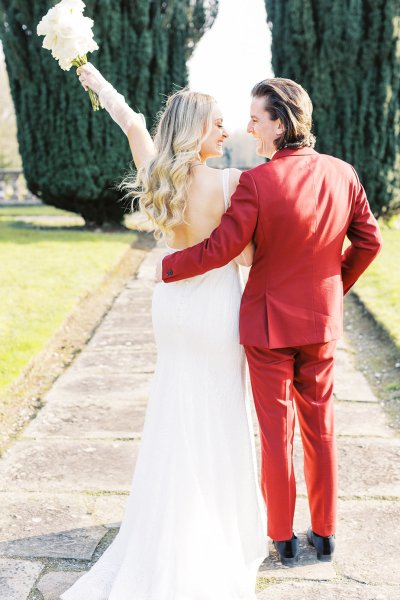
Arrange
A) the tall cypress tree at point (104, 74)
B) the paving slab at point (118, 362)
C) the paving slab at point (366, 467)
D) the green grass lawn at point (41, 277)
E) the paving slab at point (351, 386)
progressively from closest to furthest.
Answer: the paving slab at point (366, 467)
the paving slab at point (351, 386)
the paving slab at point (118, 362)
the green grass lawn at point (41, 277)
the tall cypress tree at point (104, 74)

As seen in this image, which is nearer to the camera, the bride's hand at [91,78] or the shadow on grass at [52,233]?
the bride's hand at [91,78]

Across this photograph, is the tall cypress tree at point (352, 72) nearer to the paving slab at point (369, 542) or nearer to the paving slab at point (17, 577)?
the paving slab at point (369, 542)

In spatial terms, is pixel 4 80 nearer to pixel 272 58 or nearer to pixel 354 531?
pixel 272 58

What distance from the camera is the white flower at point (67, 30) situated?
2.96m

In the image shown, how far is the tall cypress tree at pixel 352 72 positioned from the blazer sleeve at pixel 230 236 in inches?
377

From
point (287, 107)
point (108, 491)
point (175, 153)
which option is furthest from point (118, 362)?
point (287, 107)

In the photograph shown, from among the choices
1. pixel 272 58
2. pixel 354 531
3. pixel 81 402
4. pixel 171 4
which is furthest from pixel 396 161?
pixel 354 531

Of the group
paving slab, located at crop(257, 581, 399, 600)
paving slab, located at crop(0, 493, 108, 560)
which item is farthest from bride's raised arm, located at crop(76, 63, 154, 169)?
paving slab, located at crop(257, 581, 399, 600)

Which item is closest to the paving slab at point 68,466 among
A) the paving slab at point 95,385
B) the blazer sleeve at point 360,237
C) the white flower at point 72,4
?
the paving slab at point 95,385

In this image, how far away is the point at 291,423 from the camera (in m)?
2.73

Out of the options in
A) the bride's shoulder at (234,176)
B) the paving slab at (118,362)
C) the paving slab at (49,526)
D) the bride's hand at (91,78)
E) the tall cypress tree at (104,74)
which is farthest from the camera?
the tall cypress tree at (104,74)

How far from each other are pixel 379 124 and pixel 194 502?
10021 mm

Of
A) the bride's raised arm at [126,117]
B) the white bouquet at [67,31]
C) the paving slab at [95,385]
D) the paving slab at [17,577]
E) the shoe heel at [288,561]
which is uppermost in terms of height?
the white bouquet at [67,31]

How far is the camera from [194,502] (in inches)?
105
